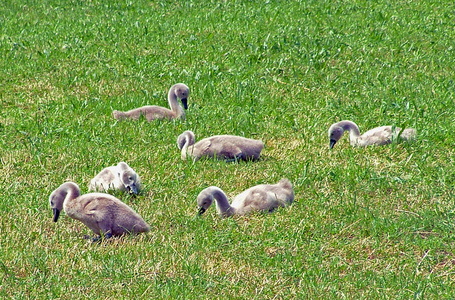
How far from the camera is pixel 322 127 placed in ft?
29.0

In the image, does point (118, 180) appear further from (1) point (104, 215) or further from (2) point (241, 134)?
(2) point (241, 134)

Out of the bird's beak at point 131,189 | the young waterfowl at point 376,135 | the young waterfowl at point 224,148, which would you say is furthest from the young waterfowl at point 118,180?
the young waterfowl at point 376,135

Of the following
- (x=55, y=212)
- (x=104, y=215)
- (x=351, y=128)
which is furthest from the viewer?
(x=351, y=128)

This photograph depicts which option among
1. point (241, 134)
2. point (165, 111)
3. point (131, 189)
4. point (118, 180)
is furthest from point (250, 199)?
point (165, 111)

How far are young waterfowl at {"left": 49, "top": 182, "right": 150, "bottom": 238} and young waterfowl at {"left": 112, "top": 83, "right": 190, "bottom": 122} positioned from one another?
3155 mm

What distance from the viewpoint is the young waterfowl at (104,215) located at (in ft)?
18.4

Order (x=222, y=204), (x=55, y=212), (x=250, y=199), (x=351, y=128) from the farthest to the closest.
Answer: (x=351, y=128), (x=250, y=199), (x=222, y=204), (x=55, y=212)

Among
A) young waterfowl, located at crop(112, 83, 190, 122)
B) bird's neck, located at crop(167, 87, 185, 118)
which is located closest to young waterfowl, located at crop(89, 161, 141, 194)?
young waterfowl, located at crop(112, 83, 190, 122)

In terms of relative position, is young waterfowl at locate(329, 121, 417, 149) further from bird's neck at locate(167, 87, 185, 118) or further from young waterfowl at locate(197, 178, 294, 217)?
bird's neck at locate(167, 87, 185, 118)

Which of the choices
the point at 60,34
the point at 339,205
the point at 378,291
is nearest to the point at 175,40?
the point at 60,34

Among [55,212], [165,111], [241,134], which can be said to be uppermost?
[55,212]

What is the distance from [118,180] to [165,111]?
257 cm

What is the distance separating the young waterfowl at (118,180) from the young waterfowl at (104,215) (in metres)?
0.61

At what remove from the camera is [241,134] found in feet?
28.0
